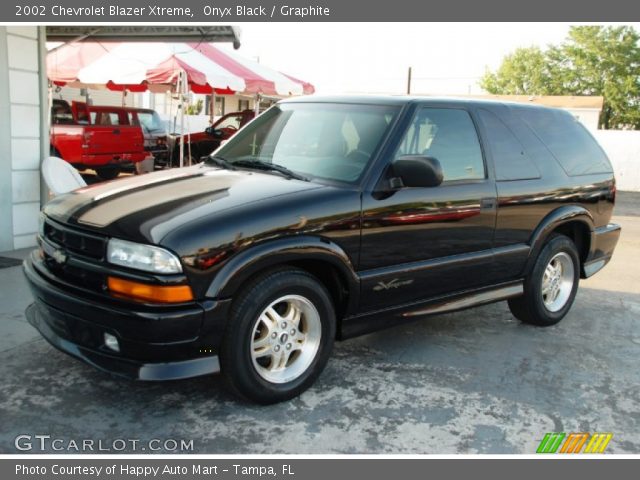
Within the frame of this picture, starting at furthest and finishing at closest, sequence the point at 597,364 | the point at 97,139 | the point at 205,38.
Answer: the point at 97,139
the point at 205,38
the point at 597,364

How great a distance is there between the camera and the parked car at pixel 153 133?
14459 mm

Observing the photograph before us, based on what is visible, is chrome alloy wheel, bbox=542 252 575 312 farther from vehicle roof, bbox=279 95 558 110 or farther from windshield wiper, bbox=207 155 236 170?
windshield wiper, bbox=207 155 236 170

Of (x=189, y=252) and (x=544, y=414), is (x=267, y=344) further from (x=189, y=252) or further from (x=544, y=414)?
(x=544, y=414)

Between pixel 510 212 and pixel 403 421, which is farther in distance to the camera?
pixel 510 212

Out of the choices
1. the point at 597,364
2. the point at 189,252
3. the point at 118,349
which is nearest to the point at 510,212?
the point at 597,364

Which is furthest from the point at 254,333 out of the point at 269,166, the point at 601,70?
the point at 601,70

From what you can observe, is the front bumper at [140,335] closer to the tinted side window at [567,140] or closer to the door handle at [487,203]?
the door handle at [487,203]

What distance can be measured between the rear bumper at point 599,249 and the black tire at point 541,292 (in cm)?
15

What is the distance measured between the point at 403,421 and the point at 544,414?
88 centimetres

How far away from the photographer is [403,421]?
11.3 ft

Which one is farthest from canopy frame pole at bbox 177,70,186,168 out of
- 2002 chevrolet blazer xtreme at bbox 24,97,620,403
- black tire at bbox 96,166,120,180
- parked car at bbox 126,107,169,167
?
2002 chevrolet blazer xtreme at bbox 24,97,620,403

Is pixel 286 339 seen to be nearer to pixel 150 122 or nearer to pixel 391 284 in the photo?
pixel 391 284

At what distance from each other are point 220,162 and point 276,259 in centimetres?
136

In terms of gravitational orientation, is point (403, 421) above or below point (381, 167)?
below
